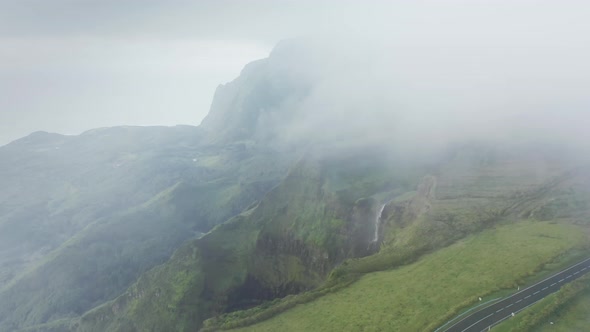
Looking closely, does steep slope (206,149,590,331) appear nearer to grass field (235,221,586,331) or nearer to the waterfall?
grass field (235,221,586,331)

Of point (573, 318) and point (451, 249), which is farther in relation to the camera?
point (451, 249)

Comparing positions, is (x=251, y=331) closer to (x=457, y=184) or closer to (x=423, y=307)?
(x=423, y=307)

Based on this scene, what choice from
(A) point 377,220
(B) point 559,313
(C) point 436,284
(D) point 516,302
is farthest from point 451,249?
(A) point 377,220

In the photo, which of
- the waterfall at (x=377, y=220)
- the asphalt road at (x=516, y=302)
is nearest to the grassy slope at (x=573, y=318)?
the asphalt road at (x=516, y=302)

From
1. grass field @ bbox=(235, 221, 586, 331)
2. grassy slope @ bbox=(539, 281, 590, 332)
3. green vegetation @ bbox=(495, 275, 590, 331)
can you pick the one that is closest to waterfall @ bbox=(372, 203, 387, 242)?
grass field @ bbox=(235, 221, 586, 331)

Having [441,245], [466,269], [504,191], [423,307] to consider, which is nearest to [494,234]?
[441,245]

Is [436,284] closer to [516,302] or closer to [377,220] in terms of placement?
[516,302]
